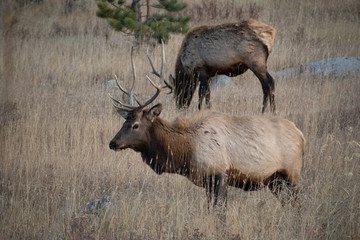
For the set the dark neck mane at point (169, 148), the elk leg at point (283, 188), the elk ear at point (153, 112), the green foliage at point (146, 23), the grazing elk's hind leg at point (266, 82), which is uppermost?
the green foliage at point (146, 23)

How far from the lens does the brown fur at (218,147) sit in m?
5.16

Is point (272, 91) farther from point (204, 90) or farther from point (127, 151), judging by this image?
point (127, 151)

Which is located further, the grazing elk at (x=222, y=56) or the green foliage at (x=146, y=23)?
the green foliage at (x=146, y=23)

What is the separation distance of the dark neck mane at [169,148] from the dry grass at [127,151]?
13.9 inches

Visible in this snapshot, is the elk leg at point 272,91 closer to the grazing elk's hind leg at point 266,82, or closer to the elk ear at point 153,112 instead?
the grazing elk's hind leg at point 266,82

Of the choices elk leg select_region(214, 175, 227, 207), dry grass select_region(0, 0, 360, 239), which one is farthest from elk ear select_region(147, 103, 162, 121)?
elk leg select_region(214, 175, 227, 207)

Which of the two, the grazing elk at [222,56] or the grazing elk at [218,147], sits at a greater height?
the grazing elk at [222,56]

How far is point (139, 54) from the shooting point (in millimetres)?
13289

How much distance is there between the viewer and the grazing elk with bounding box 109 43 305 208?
5.16 metres

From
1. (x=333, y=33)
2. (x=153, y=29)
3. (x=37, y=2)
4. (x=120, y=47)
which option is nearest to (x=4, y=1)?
(x=153, y=29)

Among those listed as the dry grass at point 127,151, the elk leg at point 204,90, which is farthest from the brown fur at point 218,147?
the elk leg at point 204,90

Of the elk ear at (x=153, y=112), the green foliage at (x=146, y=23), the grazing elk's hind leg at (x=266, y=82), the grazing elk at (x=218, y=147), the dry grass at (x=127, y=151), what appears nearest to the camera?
the dry grass at (x=127, y=151)

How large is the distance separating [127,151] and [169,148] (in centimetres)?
194

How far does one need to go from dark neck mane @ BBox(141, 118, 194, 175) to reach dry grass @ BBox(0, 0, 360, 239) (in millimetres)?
354
